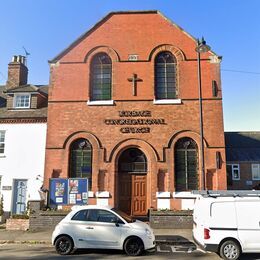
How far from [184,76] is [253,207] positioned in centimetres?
974

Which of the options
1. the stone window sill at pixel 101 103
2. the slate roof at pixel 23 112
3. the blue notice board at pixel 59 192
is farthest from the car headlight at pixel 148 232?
the slate roof at pixel 23 112

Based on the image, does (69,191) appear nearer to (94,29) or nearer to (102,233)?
(102,233)

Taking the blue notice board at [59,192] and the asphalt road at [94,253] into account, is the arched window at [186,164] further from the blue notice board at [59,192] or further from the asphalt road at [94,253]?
the blue notice board at [59,192]

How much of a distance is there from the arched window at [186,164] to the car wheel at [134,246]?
23.1 feet

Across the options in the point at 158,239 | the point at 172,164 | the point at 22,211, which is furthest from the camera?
the point at 22,211

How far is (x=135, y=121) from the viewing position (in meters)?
17.9

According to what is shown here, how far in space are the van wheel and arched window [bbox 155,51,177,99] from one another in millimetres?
9984

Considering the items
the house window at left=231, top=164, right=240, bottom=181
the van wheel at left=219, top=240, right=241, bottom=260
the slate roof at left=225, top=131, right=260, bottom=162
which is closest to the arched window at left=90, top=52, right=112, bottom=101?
the van wheel at left=219, top=240, right=241, bottom=260

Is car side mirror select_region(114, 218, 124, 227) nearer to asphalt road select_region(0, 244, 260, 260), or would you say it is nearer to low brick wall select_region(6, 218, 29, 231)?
asphalt road select_region(0, 244, 260, 260)

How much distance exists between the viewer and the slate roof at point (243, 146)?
117 ft

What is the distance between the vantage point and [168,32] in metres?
19.0

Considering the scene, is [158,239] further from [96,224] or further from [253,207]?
[253,207]

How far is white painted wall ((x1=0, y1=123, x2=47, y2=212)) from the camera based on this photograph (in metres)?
20.1

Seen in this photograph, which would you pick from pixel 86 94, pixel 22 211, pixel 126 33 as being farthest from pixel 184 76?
pixel 22 211
